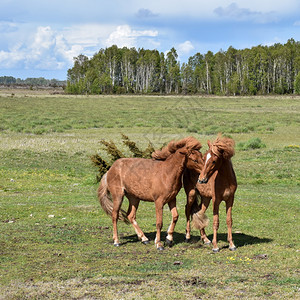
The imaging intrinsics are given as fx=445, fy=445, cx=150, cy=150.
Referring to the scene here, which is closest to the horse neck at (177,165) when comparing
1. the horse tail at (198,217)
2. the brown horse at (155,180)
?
the brown horse at (155,180)

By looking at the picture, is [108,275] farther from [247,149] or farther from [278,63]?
[278,63]

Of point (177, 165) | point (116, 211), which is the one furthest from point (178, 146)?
point (116, 211)

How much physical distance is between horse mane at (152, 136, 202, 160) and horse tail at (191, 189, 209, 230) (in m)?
1.15

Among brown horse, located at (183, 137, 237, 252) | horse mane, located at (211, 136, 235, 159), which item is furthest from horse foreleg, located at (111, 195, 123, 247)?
horse mane, located at (211, 136, 235, 159)

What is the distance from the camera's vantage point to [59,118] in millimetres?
55312

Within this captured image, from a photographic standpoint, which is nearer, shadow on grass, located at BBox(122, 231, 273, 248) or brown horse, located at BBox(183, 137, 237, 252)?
brown horse, located at BBox(183, 137, 237, 252)

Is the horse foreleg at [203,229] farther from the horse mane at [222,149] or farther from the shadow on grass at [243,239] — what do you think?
the horse mane at [222,149]

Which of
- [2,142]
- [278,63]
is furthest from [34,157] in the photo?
[278,63]

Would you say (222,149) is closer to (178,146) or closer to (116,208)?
(178,146)

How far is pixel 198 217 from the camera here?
31.7ft

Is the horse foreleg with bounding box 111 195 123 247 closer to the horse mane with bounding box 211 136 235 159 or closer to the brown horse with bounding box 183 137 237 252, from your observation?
the brown horse with bounding box 183 137 237 252

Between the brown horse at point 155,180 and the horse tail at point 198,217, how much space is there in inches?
21.1

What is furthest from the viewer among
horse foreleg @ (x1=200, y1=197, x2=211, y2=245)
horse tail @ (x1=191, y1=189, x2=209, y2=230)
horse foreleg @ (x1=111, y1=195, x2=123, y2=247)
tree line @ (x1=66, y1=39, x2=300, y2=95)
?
tree line @ (x1=66, y1=39, x2=300, y2=95)

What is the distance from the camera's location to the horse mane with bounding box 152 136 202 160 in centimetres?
904
